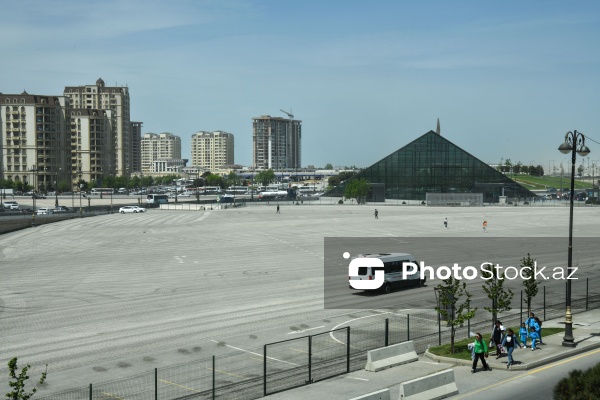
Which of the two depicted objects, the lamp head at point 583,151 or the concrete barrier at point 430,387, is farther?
the lamp head at point 583,151

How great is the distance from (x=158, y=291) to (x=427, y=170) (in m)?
105

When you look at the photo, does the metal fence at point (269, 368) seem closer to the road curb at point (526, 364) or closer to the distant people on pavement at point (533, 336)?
A: the road curb at point (526, 364)

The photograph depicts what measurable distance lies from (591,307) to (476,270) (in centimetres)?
1150

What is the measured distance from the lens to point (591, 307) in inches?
1192

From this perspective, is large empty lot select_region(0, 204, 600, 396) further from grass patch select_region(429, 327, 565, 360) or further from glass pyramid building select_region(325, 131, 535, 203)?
glass pyramid building select_region(325, 131, 535, 203)

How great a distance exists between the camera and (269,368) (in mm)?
20172

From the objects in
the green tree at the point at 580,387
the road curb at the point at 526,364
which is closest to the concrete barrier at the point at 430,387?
the road curb at the point at 526,364

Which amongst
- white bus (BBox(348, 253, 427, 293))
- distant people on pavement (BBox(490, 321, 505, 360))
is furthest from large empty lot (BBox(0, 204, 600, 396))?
distant people on pavement (BBox(490, 321, 505, 360))

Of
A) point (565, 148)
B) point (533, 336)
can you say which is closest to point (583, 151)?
point (565, 148)

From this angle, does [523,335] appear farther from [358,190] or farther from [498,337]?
[358,190]

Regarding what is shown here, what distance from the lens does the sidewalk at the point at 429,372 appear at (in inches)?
713

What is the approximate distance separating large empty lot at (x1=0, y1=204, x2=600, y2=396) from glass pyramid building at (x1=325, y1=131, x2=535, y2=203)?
58.3 m

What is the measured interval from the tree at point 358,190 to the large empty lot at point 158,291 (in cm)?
5211

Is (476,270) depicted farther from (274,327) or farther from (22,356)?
(22,356)
